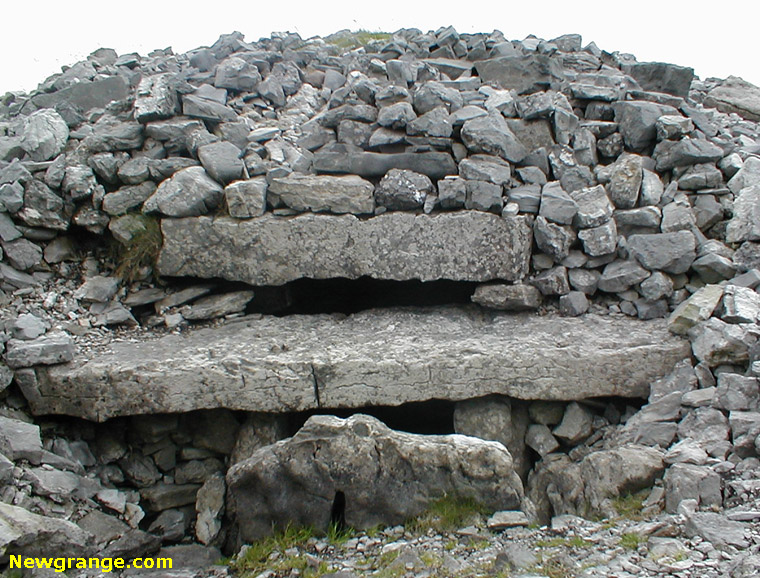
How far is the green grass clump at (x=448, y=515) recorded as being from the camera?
4.13m

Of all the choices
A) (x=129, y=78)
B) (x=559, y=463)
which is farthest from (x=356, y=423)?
(x=129, y=78)

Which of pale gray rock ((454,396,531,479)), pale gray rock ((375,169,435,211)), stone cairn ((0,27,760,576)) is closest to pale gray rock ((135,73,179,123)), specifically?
stone cairn ((0,27,760,576))

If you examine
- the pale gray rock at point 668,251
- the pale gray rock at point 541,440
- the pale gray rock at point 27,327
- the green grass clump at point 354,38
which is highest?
the green grass clump at point 354,38

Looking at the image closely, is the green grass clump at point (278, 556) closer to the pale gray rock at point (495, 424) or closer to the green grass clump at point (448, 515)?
the green grass clump at point (448, 515)

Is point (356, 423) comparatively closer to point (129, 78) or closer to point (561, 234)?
point (561, 234)

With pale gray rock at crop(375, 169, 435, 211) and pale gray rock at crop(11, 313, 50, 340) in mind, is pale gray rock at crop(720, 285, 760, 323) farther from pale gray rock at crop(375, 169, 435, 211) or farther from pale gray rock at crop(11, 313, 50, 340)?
pale gray rock at crop(11, 313, 50, 340)

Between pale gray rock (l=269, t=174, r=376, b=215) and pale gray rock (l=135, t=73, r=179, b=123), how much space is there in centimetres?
185

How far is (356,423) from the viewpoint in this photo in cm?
446

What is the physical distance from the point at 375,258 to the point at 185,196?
183 cm

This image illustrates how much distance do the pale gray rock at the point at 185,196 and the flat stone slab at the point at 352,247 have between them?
108 millimetres

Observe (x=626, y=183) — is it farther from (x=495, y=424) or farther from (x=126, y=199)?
(x=126, y=199)

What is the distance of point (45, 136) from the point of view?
6.77m

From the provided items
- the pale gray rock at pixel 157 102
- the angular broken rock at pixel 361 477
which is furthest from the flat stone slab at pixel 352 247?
the angular broken rock at pixel 361 477

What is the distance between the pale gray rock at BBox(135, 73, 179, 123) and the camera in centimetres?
666
